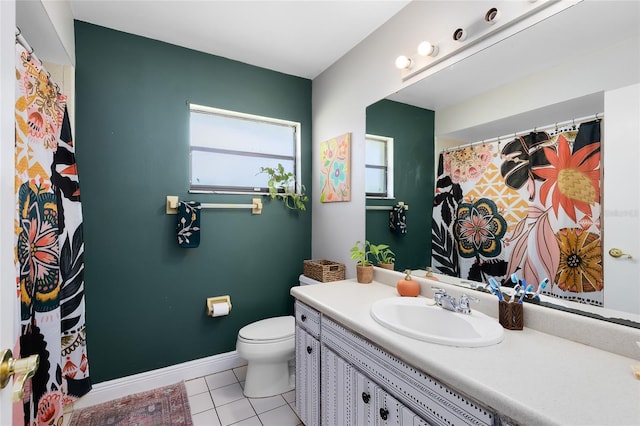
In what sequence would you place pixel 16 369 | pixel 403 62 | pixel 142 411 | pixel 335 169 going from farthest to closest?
pixel 335 169, pixel 142 411, pixel 403 62, pixel 16 369

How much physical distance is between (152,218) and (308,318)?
52.5 inches

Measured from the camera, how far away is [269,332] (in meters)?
2.07

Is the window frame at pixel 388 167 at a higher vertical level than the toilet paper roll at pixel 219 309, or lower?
higher

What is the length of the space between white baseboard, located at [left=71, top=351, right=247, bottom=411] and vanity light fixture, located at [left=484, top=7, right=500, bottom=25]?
268 centimetres

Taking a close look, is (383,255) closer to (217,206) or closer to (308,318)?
(308,318)

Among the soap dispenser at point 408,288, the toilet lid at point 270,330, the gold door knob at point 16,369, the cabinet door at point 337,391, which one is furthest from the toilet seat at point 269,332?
the gold door knob at point 16,369

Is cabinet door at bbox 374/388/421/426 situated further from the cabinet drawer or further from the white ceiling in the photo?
the white ceiling

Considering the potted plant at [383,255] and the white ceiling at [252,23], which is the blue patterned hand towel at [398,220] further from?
the white ceiling at [252,23]

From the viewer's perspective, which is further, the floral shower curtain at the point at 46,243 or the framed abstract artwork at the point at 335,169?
the framed abstract artwork at the point at 335,169

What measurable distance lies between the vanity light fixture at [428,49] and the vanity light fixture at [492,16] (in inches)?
10.8

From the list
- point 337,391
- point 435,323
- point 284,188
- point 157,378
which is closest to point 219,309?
point 157,378

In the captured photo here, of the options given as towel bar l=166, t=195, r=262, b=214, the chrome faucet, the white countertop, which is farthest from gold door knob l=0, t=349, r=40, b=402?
towel bar l=166, t=195, r=262, b=214

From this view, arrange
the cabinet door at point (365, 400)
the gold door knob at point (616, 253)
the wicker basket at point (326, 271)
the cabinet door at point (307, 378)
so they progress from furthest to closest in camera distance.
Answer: the wicker basket at point (326, 271), the cabinet door at point (307, 378), the cabinet door at point (365, 400), the gold door knob at point (616, 253)

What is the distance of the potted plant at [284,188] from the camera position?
2518 millimetres
